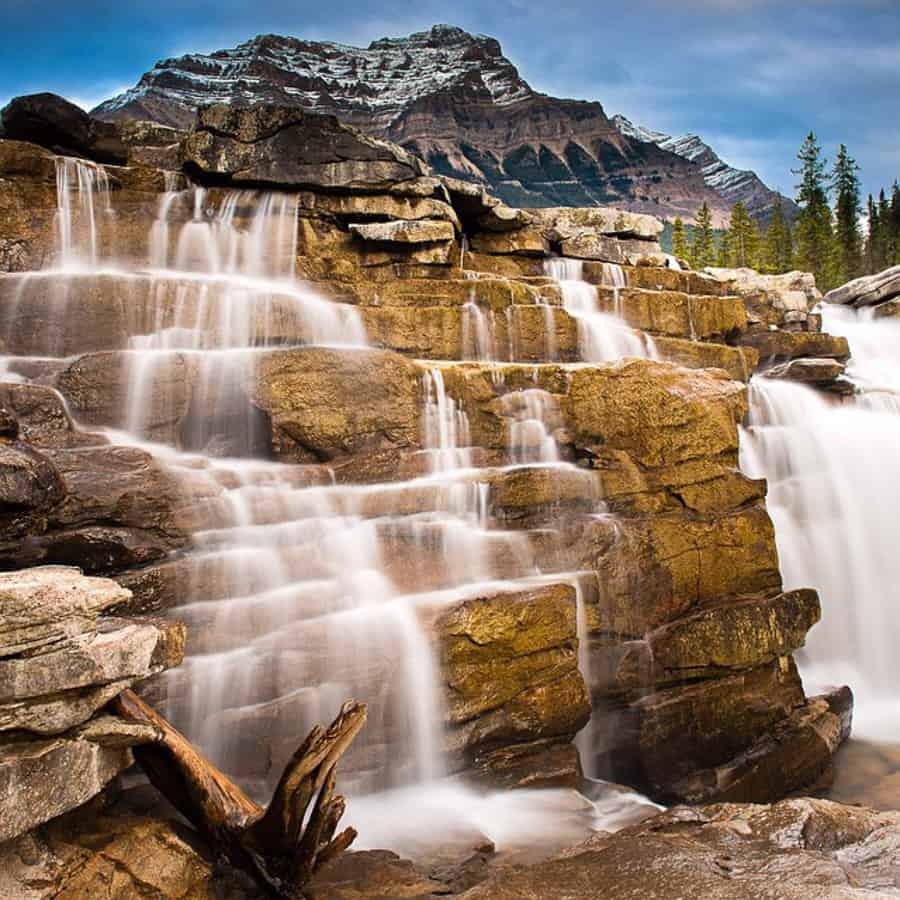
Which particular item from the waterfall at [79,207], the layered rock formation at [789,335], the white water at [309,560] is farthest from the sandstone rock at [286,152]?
the layered rock formation at [789,335]

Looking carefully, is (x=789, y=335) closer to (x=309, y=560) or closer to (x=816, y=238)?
(x=309, y=560)

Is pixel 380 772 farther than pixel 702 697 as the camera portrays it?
No

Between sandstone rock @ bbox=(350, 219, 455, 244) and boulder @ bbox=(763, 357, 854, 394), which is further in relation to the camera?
boulder @ bbox=(763, 357, 854, 394)

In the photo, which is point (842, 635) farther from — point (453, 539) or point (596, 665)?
point (453, 539)

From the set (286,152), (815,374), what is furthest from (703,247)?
(286,152)

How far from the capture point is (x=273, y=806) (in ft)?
18.7

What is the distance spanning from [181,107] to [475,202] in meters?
103

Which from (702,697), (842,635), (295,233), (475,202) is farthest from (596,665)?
(475,202)

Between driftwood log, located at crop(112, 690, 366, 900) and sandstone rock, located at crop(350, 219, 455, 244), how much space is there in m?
13.0

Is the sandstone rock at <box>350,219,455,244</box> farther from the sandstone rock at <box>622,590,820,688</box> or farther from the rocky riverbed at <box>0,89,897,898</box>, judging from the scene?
the sandstone rock at <box>622,590,820,688</box>

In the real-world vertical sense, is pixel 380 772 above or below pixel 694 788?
above

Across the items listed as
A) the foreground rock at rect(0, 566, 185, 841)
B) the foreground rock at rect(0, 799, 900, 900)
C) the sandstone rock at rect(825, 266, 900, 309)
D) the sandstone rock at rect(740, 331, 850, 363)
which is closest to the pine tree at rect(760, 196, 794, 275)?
the sandstone rock at rect(825, 266, 900, 309)

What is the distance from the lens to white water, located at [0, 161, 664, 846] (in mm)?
7848

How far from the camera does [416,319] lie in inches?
559
